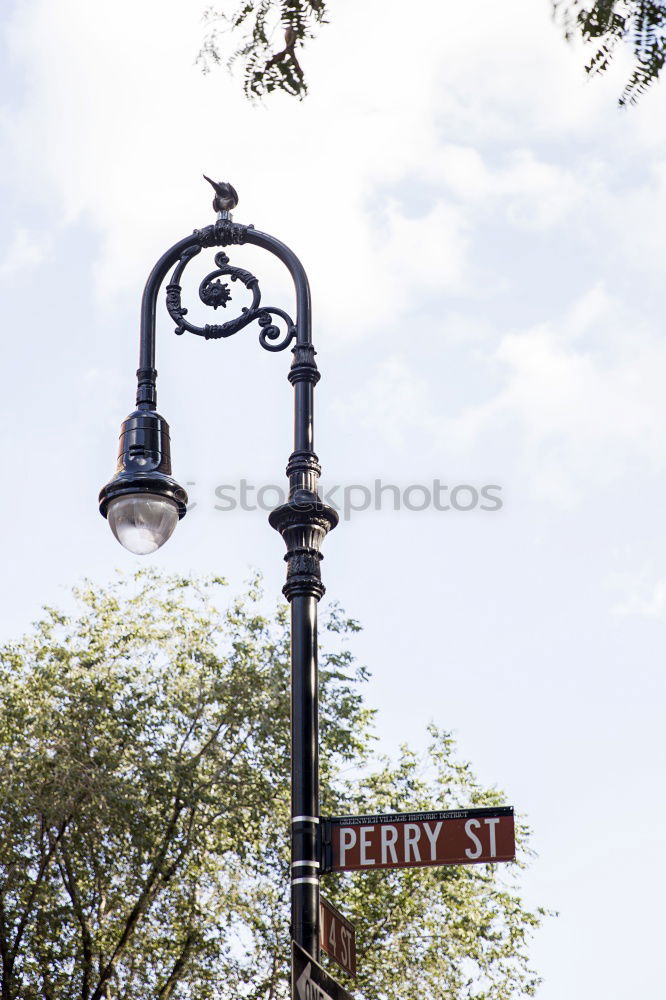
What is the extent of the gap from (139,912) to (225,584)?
5.80 m

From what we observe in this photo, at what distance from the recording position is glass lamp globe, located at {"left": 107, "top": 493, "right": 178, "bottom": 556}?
26.9 feet

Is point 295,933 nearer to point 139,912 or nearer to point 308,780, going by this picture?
point 308,780

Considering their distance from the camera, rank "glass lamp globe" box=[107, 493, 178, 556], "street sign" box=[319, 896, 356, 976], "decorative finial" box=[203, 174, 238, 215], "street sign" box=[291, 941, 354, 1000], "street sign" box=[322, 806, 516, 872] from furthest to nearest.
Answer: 1. "decorative finial" box=[203, 174, 238, 215]
2. "glass lamp globe" box=[107, 493, 178, 556]
3. "street sign" box=[322, 806, 516, 872]
4. "street sign" box=[319, 896, 356, 976]
5. "street sign" box=[291, 941, 354, 1000]

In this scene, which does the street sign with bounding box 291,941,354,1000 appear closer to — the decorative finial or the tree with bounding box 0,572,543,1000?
the decorative finial

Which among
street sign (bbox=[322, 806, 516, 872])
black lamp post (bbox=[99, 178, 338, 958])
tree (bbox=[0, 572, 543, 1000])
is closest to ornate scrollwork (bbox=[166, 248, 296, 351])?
black lamp post (bbox=[99, 178, 338, 958])

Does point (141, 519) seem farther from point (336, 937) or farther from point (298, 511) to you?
point (336, 937)

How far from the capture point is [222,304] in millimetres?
9547

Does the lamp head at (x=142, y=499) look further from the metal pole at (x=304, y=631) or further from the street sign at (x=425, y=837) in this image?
the street sign at (x=425, y=837)

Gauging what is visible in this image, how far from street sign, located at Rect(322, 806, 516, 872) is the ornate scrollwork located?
3.22 metres

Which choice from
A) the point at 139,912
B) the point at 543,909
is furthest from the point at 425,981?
the point at 139,912

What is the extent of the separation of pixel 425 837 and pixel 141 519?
258 centimetres

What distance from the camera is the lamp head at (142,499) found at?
8.19 meters

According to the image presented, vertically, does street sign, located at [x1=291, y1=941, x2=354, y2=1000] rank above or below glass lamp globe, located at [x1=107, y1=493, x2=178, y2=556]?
below

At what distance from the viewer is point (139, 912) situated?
20.5 m
